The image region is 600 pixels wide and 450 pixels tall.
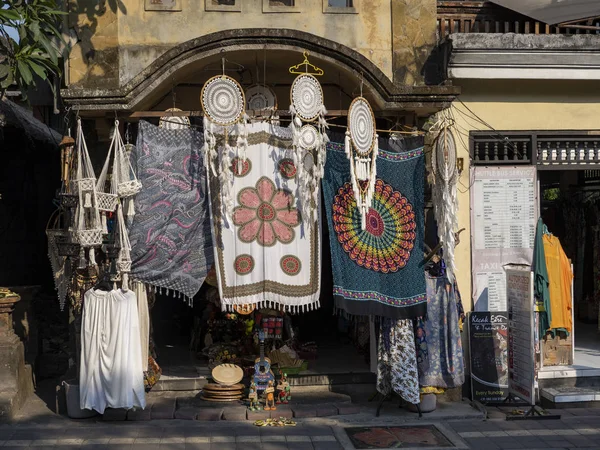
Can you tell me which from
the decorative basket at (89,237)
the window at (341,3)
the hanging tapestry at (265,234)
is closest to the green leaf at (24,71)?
the decorative basket at (89,237)

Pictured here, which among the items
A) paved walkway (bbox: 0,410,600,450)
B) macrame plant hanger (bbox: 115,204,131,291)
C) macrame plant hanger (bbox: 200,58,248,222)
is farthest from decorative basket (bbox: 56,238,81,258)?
paved walkway (bbox: 0,410,600,450)

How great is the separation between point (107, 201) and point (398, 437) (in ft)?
14.1

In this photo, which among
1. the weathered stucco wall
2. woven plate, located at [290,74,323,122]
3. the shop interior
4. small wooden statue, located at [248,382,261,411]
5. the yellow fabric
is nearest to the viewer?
woven plate, located at [290,74,323,122]

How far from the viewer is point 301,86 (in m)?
8.99

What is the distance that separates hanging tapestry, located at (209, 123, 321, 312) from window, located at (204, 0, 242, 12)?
5.73 feet

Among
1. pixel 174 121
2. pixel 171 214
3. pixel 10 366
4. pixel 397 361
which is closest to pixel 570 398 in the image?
pixel 397 361

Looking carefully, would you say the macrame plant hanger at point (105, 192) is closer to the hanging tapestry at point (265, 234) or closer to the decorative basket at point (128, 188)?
the decorative basket at point (128, 188)

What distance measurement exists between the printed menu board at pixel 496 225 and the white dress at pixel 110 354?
4.60 metres

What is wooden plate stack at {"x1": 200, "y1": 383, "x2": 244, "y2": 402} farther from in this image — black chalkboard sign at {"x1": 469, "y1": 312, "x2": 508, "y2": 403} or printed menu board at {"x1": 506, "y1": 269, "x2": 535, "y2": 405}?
printed menu board at {"x1": 506, "y1": 269, "x2": 535, "y2": 405}

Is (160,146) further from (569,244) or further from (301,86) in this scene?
(569,244)

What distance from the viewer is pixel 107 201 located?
891 centimetres

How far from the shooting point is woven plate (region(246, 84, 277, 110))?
34.5ft

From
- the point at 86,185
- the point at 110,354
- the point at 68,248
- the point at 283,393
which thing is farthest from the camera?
the point at 283,393

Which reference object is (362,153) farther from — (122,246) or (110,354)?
(110,354)
